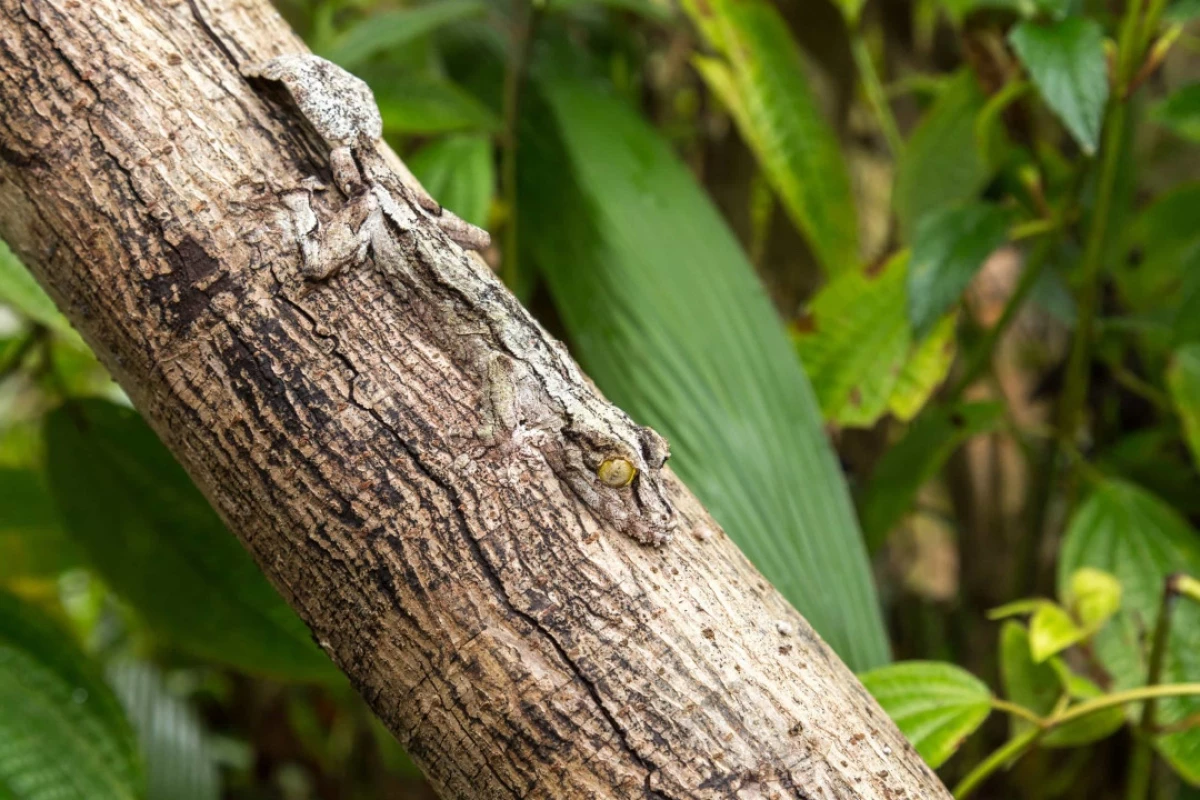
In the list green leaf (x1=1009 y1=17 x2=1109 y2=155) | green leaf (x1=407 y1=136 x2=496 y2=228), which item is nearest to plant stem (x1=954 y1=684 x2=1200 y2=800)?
green leaf (x1=1009 y1=17 x2=1109 y2=155)

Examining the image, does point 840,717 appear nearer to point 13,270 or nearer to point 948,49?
point 13,270

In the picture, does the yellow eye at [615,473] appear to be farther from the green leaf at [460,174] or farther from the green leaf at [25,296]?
the green leaf at [25,296]

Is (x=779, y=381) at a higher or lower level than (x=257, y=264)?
lower

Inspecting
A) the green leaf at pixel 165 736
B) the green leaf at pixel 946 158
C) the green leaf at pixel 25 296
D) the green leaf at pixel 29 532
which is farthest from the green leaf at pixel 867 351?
the green leaf at pixel 165 736

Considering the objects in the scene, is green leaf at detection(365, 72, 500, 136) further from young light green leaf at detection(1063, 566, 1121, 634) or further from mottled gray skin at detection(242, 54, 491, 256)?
young light green leaf at detection(1063, 566, 1121, 634)

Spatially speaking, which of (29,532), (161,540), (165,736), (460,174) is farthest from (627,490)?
(165,736)

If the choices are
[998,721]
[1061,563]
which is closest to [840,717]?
[1061,563]
